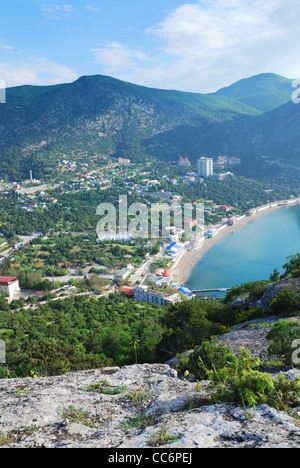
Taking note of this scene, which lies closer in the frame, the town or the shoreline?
the town

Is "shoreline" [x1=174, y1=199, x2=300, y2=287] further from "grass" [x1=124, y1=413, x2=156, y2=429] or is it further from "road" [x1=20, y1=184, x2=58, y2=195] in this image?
"road" [x1=20, y1=184, x2=58, y2=195]

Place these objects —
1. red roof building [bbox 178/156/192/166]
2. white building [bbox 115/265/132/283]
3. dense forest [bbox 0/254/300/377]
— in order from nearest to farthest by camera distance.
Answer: dense forest [bbox 0/254/300/377]
white building [bbox 115/265/132/283]
red roof building [bbox 178/156/192/166]

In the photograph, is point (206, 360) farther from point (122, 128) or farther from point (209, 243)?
point (122, 128)

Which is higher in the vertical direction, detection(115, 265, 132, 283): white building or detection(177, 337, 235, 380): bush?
detection(177, 337, 235, 380): bush

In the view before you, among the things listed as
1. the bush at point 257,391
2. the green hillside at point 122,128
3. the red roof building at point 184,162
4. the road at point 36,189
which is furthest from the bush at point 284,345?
the red roof building at point 184,162

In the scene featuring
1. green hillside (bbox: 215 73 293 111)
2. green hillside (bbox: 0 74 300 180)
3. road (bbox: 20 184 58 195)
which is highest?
green hillside (bbox: 215 73 293 111)

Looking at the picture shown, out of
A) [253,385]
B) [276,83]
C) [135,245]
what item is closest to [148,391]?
[253,385]

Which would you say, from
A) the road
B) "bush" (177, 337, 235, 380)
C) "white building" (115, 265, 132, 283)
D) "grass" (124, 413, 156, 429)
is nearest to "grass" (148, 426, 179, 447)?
Answer: "grass" (124, 413, 156, 429)

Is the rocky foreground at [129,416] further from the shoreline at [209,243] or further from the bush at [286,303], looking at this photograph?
the shoreline at [209,243]
